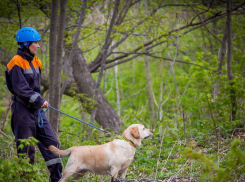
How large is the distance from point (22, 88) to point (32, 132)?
80cm

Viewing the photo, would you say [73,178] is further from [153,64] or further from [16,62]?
[153,64]

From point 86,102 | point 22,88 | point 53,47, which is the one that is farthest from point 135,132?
point 86,102

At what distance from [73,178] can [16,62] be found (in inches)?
87.4

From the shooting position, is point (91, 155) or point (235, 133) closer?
point (91, 155)

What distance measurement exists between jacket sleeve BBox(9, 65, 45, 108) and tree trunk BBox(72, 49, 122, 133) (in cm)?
508

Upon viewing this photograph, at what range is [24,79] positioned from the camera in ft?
14.3

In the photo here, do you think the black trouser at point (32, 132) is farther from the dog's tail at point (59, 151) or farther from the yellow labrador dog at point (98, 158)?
the yellow labrador dog at point (98, 158)

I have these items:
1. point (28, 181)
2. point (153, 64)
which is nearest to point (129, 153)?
point (28, 181)

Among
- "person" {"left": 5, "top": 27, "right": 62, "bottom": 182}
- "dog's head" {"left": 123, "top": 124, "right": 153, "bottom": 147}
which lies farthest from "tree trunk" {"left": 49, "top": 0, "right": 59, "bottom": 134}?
"dog's head" {"left": 123, "top": 124, "right": 153, "bottom": 147}

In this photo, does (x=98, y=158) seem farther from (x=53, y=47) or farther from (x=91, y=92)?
(x=91, y=92)

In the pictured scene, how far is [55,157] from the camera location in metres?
4.88

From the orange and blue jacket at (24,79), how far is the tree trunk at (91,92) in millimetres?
→ 4825

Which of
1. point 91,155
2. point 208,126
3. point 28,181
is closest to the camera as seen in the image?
point 28,181

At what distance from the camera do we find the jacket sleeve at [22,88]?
4.30 meters
